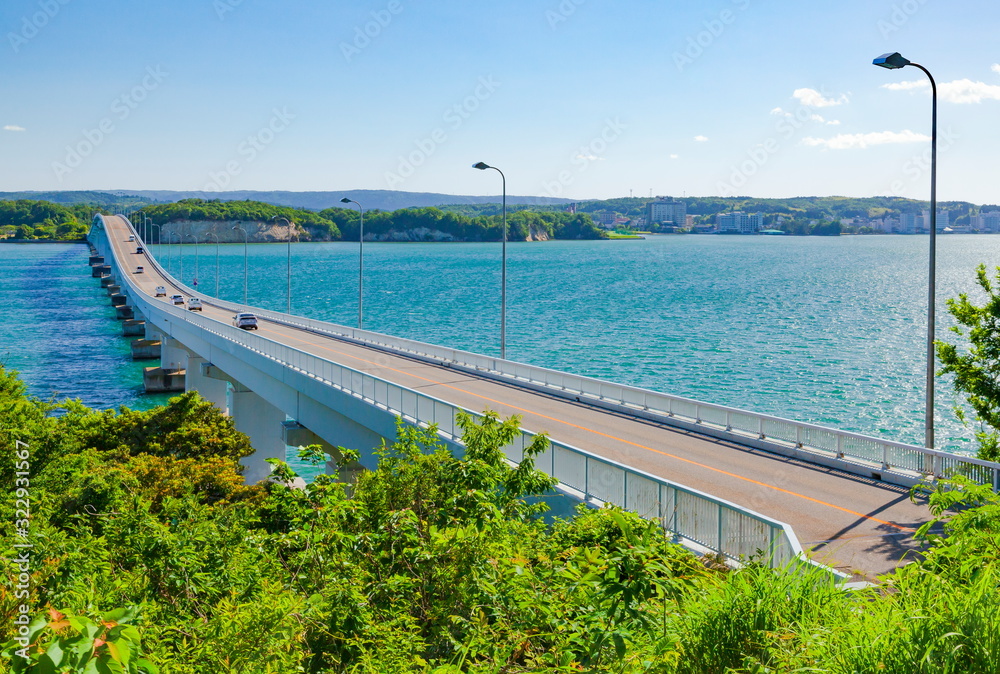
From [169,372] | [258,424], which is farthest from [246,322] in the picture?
[258,424]

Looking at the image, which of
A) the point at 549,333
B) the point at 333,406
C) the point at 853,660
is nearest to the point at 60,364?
the point at 549,333

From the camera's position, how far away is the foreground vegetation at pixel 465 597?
16.0ft

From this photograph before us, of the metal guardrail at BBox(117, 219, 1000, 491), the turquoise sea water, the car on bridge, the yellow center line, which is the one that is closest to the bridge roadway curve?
the yellow center line

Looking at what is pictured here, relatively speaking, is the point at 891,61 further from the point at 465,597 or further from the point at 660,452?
the point at 465,597

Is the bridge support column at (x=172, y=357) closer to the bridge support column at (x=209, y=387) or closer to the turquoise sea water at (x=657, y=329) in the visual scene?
the turquoise sea water at (x=657, y=329)

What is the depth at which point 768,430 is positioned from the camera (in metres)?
23.2

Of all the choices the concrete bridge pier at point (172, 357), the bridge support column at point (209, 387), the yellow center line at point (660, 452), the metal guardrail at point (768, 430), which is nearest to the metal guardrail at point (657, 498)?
the metal guardrail at point (768, 430)

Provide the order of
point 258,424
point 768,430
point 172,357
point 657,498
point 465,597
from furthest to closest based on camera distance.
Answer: point 172,357, point 258,424, point 768,430, point 657,498, point 465,597

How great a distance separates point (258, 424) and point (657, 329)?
48.6 meters

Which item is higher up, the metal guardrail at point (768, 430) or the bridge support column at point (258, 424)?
the metal guardrail at point (768, 430)

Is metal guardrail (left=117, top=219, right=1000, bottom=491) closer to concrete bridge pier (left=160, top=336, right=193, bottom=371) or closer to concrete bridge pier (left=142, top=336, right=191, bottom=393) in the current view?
concrete bridge pier (left=142, top=336, right=191, bottom=393)

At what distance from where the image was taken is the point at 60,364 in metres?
70.2

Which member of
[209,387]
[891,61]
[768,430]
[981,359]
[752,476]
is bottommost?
[209,387]

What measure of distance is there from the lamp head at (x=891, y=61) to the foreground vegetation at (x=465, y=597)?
39.8ft
